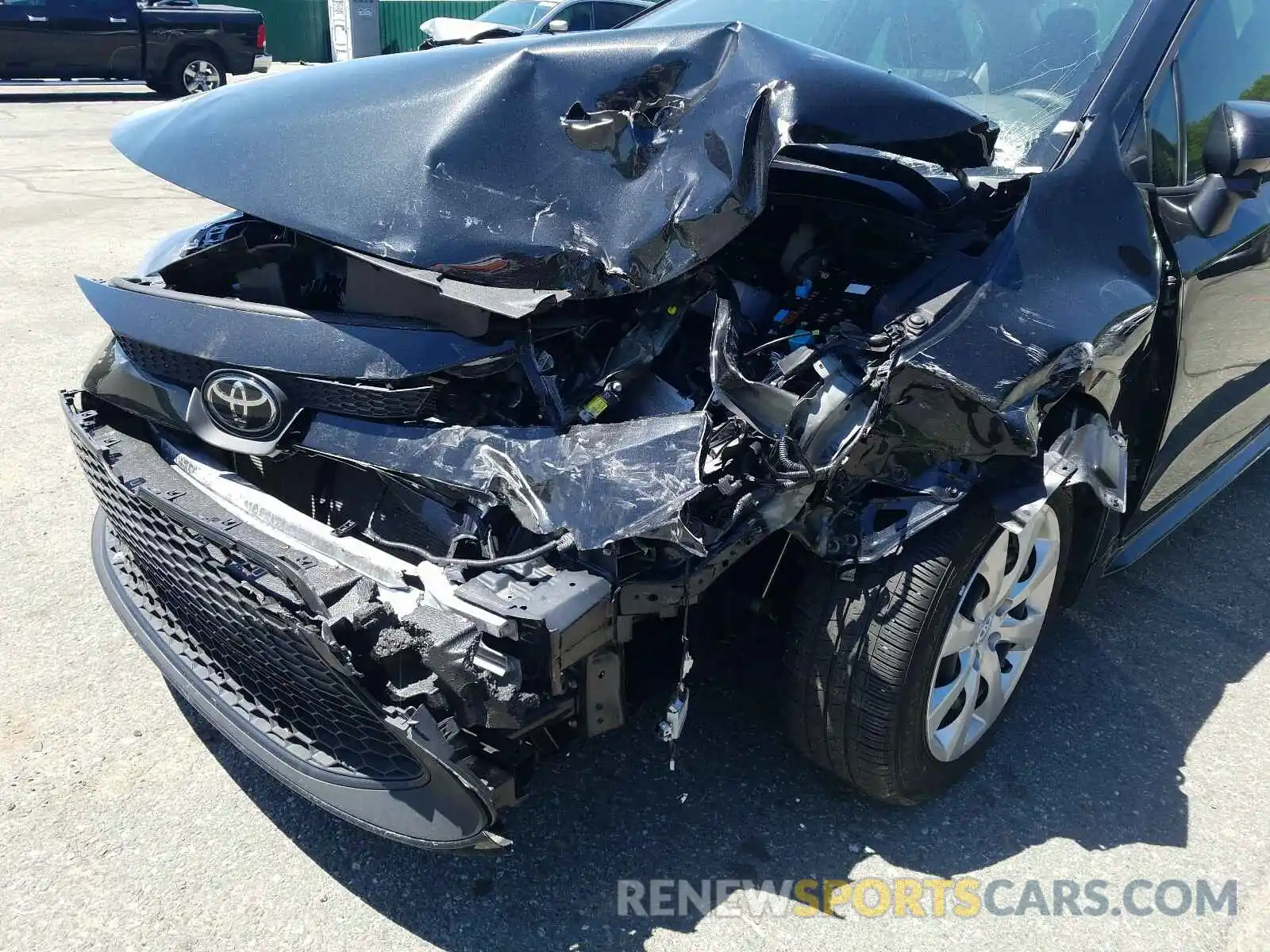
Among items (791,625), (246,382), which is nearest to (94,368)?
(246,382)

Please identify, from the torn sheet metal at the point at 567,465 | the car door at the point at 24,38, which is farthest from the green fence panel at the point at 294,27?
the torn sheet metal at the point at 567,465

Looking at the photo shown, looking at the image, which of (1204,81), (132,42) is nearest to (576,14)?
(132,42)

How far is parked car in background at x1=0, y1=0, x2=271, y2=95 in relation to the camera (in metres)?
13.2

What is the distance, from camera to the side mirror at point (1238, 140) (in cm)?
229

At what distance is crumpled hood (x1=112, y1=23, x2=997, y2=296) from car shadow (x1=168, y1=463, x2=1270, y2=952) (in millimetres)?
1049

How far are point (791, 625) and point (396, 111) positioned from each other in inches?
59.2

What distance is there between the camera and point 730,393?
189 centimetres

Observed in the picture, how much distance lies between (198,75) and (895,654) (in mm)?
15883

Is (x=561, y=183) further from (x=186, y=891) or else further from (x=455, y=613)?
(x=186, y=891)

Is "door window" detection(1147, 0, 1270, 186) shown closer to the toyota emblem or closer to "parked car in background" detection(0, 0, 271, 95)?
the toyota emblem

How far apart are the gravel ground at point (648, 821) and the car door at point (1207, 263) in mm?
613

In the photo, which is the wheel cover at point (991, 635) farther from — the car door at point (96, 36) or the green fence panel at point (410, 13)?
the green fence panel at point (410, 13)

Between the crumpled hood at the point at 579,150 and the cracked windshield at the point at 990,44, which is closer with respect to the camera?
the crumpled hood at the point at 579,150

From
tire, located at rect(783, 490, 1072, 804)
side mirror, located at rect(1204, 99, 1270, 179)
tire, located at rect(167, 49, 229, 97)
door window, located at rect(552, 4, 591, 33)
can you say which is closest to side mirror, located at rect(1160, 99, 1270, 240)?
side mirror, located at rect(1204, 99, 1270, 179)
